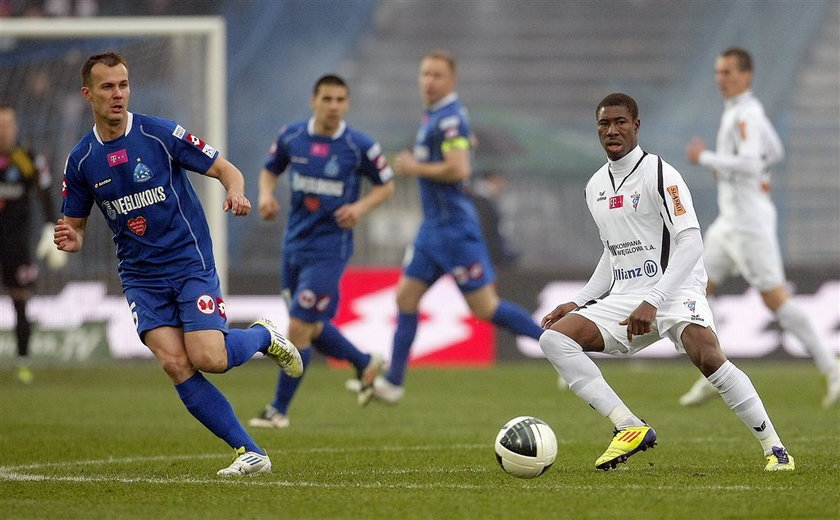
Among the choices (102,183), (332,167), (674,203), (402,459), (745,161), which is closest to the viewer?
(674,203)

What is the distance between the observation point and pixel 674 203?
6.32m

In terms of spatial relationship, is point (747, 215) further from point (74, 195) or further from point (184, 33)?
point (184, 33)

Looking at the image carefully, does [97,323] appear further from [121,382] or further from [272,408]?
[272,408]

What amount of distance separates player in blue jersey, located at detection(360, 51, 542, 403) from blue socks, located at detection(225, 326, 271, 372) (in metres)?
3.61

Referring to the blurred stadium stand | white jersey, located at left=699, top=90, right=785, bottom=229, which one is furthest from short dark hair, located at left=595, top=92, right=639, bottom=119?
the blurred stadium stand

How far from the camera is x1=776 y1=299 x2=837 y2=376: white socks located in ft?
34.8

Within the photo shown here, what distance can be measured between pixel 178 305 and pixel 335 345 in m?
3.21

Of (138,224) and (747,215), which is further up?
(138,224)

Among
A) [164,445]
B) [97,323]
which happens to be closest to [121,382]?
[97,323]

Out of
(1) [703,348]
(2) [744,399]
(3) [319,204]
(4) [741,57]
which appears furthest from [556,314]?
(4) [741,57]

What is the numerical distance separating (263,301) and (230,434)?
29.8 ft

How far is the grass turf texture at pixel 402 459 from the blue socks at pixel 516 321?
0.58 metres

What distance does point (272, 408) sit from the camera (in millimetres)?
9047

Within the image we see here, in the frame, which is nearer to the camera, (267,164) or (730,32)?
(267,164)
